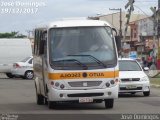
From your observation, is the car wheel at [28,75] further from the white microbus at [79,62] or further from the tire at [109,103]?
the tire at [109,103]

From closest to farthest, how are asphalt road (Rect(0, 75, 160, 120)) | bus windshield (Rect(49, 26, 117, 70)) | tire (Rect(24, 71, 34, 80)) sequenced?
1. asphalt road (Rect(0, 75, 160, 120))
2. bus windshield (Rect(49, 26, 117, 70))
3. tire (Rect(24, 71, 34, 80))

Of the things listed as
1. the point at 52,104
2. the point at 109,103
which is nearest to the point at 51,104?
the point at 52,104

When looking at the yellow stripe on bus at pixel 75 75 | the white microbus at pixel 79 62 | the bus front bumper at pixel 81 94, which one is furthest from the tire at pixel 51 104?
the yellow stripe on bus at pixel 75 75

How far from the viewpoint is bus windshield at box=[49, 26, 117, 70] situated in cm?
1833

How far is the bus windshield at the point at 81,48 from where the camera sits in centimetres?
1833

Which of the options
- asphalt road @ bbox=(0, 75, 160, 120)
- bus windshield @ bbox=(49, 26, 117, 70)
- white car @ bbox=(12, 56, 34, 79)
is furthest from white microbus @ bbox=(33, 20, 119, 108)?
white car @ bbox=(12, 56, 34, 79)

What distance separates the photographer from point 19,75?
145 ft

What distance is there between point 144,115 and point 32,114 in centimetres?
310

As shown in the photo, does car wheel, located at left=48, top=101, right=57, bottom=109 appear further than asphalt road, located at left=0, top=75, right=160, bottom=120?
Yes

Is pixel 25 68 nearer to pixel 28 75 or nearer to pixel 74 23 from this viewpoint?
pixel 28 75

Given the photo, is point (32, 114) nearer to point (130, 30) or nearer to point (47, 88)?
point (47, 88)

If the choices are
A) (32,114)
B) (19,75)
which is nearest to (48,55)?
(32,114)

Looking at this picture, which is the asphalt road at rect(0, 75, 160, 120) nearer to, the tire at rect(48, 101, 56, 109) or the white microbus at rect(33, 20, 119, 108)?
the tire at rect(48, 101, 56, 109)

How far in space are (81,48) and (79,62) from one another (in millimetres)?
536
